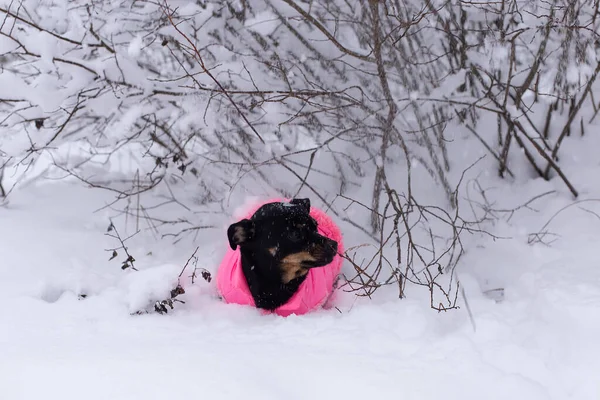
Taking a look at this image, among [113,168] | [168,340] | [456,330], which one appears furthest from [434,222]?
[113,168]

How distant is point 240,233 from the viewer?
3.13 m

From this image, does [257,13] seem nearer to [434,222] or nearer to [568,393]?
[434,222]

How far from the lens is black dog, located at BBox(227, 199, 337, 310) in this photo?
123 inches

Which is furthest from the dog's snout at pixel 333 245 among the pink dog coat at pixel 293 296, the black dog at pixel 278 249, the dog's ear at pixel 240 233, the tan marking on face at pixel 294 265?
the dog's ear at pixel 240 233

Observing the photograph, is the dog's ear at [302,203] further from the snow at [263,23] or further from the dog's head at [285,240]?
the snow at [263,23]

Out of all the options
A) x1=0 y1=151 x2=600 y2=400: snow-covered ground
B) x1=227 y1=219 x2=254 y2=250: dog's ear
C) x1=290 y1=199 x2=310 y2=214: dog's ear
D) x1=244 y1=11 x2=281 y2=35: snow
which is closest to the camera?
x1=0 y1=151 x2=600 y2=400: snow-covered ground

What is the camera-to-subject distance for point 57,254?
12.3ft

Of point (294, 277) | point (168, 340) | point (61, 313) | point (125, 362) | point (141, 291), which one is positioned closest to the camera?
point (125, 362)

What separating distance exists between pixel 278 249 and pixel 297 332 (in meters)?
0.75

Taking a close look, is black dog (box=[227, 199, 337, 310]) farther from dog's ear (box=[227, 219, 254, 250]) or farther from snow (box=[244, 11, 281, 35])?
snow (box=[244, 11, 281, 35])

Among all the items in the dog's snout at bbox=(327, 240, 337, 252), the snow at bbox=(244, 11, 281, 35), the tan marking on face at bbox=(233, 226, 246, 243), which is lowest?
the dog's snout at bbox=(327, 240, 337, 252)

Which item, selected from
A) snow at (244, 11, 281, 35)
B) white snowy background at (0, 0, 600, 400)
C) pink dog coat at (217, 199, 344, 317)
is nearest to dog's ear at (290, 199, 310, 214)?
pink dog coat at (217, 199, 344, 317)

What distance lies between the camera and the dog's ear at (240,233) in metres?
3.08

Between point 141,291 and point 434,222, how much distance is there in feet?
8.12
